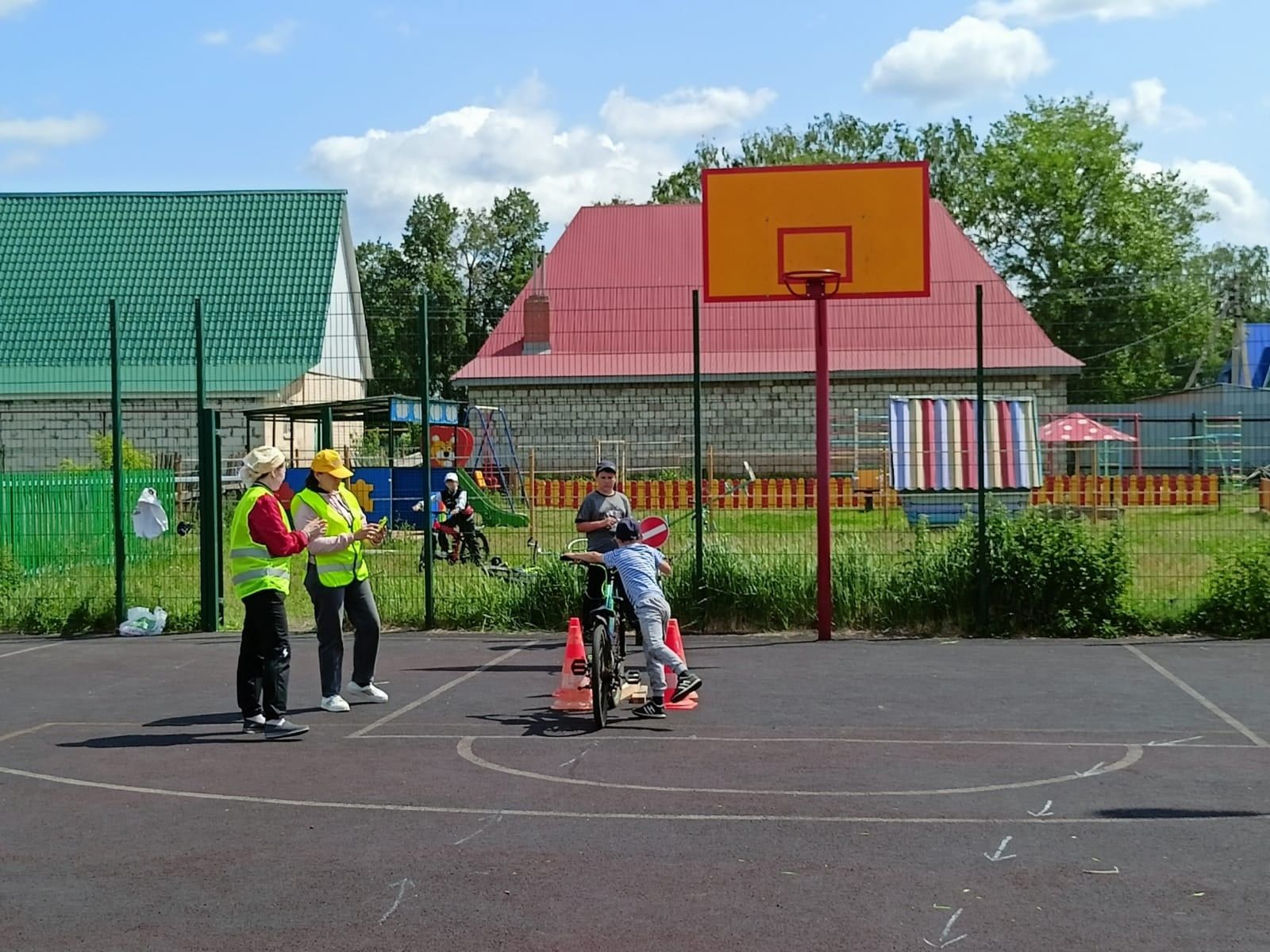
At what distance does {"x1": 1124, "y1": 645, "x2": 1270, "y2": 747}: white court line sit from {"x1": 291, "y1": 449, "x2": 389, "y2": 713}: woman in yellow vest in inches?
225

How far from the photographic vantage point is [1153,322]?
6219cm

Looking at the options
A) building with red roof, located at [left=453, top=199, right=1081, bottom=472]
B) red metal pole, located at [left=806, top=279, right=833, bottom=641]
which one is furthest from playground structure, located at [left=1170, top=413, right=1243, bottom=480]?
building with red roof, located at [left=453, top=199, right=1081, bottom=472]

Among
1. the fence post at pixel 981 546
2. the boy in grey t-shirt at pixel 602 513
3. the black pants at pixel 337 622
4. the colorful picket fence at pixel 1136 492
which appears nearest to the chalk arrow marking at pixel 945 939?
the black pants at pixel 337 622

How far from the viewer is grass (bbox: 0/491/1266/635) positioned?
1420 centimetres

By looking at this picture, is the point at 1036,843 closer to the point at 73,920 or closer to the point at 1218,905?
the point at 1218,905

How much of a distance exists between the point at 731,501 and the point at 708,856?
32.2 ft

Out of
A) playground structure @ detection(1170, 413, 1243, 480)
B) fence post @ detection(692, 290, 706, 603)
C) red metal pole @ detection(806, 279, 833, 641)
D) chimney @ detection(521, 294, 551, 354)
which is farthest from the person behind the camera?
chimney @ detection(521, 294, 551, 354)

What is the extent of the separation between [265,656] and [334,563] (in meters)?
1.02

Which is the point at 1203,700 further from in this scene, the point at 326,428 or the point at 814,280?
the point at 326,428

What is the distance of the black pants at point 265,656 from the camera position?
9.13 metres

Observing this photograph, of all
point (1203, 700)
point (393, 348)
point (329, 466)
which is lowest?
point (1203, 700)

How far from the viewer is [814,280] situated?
13859 mm

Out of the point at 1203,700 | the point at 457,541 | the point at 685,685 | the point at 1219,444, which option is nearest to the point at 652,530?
the point at 685,685

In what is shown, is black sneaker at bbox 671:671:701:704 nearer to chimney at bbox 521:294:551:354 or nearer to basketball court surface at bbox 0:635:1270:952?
basketball court surface at bbox 0:635:1270:952
